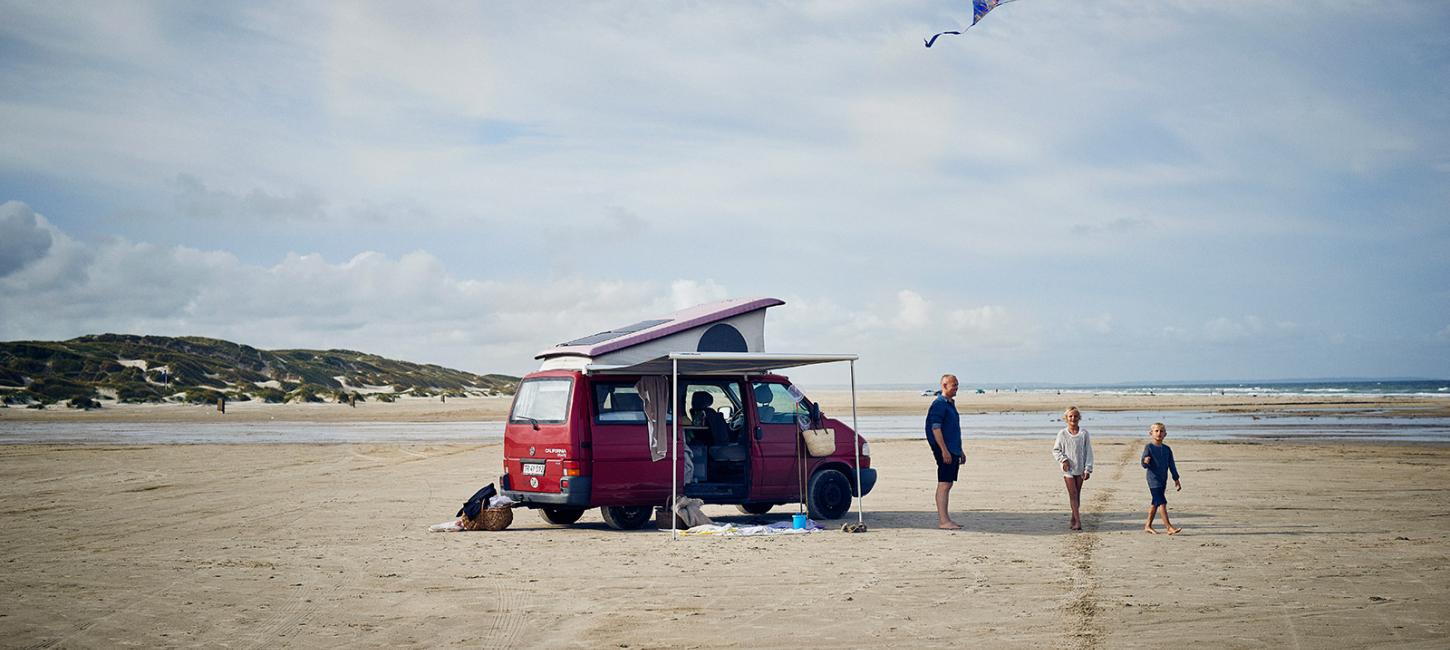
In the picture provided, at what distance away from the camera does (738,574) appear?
10.1 metres

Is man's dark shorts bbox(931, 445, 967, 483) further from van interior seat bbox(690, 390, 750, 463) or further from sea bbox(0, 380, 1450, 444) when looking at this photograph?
sea bbox(0, 380, 1450, 444)

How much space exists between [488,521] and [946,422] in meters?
5.48

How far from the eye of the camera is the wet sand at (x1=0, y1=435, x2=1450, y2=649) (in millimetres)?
7598

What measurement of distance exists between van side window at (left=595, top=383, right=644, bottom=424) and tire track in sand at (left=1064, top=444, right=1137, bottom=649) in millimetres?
4987

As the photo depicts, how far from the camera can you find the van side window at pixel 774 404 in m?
14.0

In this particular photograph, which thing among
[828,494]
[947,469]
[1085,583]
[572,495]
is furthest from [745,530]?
[1085,583]

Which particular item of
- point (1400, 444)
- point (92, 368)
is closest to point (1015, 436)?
point (1400, 444)

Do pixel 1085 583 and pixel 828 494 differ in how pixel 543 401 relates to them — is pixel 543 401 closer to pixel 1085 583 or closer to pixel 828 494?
pixel 828 494

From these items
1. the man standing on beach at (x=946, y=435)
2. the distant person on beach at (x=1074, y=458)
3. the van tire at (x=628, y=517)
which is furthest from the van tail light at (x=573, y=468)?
the distant person on beach at (x=1074, y=458)

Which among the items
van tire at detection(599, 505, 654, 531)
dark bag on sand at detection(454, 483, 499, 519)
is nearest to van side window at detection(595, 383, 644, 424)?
van tire at detection(599, 505, 654, 531)

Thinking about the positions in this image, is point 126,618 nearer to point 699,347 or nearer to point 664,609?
point 664,609

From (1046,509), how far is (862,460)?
263 centimetres

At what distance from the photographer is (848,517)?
48.2 ft

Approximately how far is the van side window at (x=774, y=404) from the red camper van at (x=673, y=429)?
1cm
